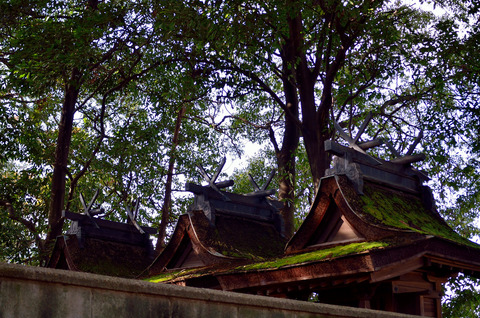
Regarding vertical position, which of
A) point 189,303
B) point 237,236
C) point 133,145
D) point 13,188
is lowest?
point 189,303

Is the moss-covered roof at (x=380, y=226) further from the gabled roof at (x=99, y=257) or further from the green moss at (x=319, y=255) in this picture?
the gabled roof at (x=99, y=257)

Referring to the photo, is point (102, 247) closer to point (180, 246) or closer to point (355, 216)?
point (180, 246)

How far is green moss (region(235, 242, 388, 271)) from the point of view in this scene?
31.3 ft

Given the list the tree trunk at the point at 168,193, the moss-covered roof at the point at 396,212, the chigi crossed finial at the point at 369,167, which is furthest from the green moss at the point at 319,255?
the tree trunk at the point at 168,193

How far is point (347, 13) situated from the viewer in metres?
15.2

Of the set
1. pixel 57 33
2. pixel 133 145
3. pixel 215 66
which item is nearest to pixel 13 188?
pixel 133 145

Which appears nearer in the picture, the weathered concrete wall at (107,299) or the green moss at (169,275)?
the weathered concrete wall at (107,299)

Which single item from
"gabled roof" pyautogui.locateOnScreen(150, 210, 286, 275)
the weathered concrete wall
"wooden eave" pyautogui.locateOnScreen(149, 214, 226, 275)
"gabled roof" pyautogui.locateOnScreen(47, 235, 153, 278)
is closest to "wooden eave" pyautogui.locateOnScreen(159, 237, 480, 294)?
"wooden eave" pyautogui.locateOnScreen(149, 214, 226, 275)

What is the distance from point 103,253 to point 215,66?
6932 millimetres

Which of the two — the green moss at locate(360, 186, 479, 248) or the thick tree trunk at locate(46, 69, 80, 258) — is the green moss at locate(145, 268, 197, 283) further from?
the thick tree trunk at locate(46, 69, 80, 258)

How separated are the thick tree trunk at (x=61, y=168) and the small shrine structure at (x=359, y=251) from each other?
28.0ft

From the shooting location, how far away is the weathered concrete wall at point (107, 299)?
4184 millimetres

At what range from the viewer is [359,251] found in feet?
30.8

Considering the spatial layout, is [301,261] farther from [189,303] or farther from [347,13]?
[347,13]
